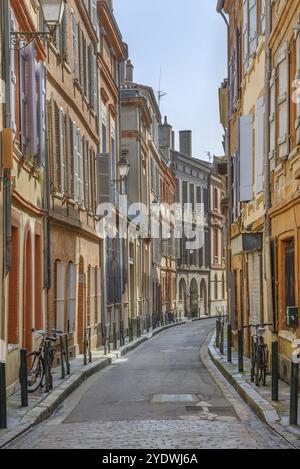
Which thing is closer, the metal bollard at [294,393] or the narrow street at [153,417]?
the narrow street at [153,417]

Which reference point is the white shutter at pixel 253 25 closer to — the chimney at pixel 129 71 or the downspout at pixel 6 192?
the downspout at pixel 6 192

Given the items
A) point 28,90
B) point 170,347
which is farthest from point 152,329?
point 28,90

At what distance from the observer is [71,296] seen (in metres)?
21.7

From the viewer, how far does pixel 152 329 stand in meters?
41.9

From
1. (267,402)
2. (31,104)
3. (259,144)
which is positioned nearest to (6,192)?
(31,104)

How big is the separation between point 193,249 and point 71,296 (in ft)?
144

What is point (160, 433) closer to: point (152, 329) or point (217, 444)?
point (217, 444)

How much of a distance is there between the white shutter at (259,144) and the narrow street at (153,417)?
4128 mm

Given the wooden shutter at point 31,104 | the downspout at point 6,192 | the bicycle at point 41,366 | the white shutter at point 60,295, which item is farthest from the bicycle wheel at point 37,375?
the white shutter at point 60,295

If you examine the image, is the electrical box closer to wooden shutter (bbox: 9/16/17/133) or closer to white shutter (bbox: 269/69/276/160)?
white shutter (bbox: 269/69/276/160)

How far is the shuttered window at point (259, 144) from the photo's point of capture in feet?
57.8

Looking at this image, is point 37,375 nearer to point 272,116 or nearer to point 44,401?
point 44,401

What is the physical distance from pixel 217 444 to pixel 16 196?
6.60 meters

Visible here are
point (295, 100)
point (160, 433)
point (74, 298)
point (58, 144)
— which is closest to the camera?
point (160, 433)
